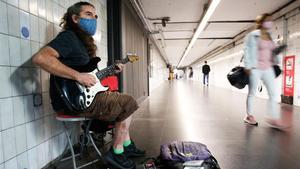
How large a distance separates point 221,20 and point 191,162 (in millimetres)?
6077

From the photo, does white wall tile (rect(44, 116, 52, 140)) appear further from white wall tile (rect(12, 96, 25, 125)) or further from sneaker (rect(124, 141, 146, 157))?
sneaker (rect(124, 141, 146, 157))

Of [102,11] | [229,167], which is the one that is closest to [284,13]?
[102,11]

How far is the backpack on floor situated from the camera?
5.35ft

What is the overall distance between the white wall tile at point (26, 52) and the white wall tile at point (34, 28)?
90 millimetres

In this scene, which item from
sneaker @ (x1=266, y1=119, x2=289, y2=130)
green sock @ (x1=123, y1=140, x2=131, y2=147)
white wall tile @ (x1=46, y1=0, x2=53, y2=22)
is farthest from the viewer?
sneaker @ (x1=266, y1=119, x2=289, y2=130)

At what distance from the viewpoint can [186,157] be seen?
5.62 feet

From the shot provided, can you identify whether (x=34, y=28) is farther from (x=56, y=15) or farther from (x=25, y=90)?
(x=25, y=90)

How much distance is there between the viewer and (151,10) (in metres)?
5.62

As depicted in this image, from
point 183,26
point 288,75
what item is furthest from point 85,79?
point 183,26

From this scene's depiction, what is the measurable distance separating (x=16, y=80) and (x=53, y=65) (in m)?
0.35

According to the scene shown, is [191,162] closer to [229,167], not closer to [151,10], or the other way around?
[229,167]

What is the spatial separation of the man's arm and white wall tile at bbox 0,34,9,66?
18 centimetres

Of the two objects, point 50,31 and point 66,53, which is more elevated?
point 50,31

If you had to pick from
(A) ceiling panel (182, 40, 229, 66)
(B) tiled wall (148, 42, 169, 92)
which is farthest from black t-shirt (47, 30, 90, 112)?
(A) ceiling panel (182, 40, 229, 66)
